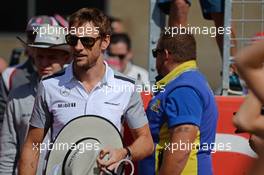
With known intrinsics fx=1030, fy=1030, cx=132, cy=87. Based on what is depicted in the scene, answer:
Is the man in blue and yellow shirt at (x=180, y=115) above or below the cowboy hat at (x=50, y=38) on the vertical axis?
below

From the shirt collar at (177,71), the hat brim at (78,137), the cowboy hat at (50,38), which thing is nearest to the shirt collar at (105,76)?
the hat brim at (78,137)

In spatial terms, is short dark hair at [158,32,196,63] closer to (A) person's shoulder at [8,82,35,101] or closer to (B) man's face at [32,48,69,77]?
(B) man's face at [32,48,69,77]

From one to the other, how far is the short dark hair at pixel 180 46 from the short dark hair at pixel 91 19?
1.70ft

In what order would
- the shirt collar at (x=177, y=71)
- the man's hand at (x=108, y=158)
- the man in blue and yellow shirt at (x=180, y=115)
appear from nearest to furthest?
1. the man's hand at (x=108, y=158)
2. the man in blue and yellow shirt at (x=180, y=115)
3. the shirt collar at (x=177, y=71)

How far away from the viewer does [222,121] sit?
7547mm

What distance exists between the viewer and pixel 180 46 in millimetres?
6926

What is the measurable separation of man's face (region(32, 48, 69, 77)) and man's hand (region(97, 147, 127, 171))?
4.76 feet

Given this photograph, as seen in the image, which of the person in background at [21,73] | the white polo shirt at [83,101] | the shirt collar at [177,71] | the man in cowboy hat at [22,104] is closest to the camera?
the white polo shirt at [83,101]

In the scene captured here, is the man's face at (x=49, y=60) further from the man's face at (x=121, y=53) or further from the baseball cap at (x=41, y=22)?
the man's face at (x=121, y=53)

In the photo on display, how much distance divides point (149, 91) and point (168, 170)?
1068mm

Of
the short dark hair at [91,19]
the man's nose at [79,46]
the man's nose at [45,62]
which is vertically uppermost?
the short dark hair at [91,19]

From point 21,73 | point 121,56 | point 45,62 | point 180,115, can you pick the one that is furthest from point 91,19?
point 121,56

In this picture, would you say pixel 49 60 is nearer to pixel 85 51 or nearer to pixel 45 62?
pixel 45 62

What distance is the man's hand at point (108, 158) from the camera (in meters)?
6.18
